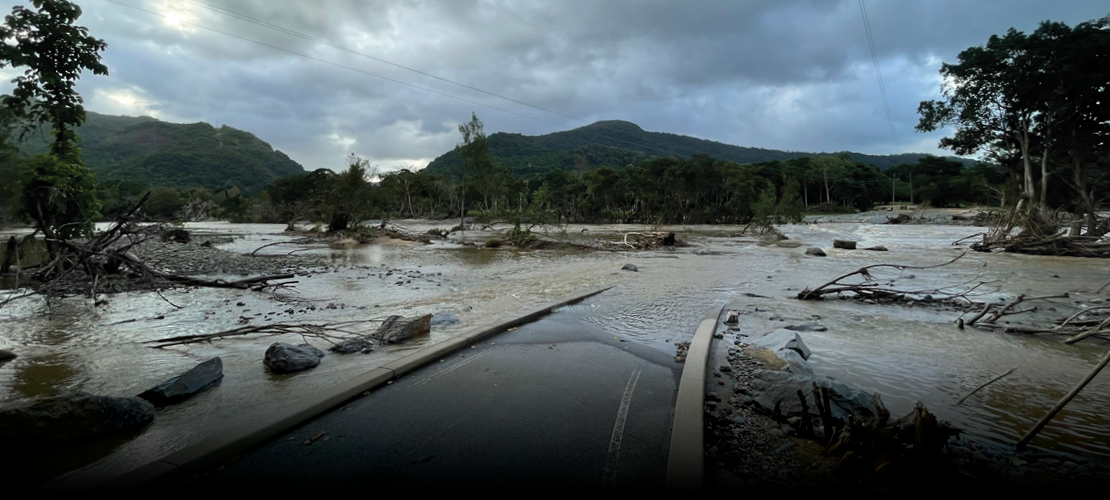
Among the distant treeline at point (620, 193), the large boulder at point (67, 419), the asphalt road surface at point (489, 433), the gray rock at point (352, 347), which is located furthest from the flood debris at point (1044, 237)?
the large boulder at point (67, 419)

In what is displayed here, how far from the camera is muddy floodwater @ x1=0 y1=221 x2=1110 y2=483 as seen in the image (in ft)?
11.4

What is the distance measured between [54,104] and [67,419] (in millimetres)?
7634

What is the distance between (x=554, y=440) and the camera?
3043 millimetres

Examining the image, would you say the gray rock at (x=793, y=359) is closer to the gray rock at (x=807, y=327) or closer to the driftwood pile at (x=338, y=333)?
the gray rock at (x=807, y=327)

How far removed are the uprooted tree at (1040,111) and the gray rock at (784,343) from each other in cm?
1842

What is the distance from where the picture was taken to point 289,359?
4.61m

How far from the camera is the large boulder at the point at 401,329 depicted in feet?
18.8

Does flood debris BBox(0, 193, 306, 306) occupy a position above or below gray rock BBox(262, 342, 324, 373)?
above

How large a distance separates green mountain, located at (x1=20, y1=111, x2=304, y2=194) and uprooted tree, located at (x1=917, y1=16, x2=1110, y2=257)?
95.2m

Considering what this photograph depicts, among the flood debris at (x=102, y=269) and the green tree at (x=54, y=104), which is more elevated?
the green tree at (x=54, y=104)

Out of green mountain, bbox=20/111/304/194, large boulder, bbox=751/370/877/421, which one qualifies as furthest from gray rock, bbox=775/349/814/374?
green mountain, bbox=20/111/304/194

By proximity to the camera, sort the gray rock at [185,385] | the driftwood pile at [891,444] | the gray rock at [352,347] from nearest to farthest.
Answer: the driftwood pile at [891,444] → the gray rock at [185,385] → the gray rock at [352,347]

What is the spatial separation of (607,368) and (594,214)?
5959 cm

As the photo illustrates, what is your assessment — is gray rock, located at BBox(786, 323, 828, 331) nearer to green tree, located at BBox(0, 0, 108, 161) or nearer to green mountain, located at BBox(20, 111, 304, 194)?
green tree, located at BBox(0, 0, 108, 161)
